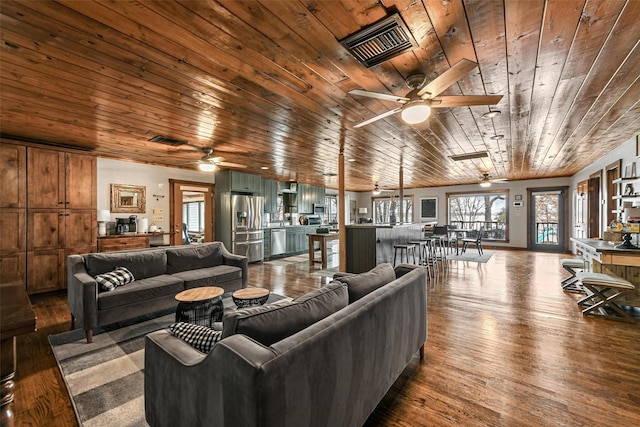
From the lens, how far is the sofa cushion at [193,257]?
3930 millimetres

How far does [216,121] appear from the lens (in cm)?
341

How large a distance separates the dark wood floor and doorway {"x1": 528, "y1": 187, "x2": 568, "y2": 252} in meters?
6.18

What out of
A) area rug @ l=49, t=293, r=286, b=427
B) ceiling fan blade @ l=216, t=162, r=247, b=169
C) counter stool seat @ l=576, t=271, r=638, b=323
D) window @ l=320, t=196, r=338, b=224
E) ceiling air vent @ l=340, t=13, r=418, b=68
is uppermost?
ceiling air vent @ l=340, t=13, r=418, b=68

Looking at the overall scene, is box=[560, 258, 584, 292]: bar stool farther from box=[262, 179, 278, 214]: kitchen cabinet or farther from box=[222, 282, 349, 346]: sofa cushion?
box=[262, 179, 278, 214]: kitchen cabinet

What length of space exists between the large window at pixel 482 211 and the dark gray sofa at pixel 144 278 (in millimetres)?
8975

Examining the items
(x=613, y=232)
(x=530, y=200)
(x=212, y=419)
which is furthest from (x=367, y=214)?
(x=212, y=419)

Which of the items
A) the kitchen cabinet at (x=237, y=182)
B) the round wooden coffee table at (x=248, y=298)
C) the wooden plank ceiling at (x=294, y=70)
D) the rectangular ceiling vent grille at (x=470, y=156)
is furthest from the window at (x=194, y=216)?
the rectangular ceiling vent grille at (x=470, y=156)

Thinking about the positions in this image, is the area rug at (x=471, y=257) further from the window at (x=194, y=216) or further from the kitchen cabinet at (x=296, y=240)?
the window at (x=194, y=216)

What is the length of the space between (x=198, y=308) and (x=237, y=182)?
456 cm

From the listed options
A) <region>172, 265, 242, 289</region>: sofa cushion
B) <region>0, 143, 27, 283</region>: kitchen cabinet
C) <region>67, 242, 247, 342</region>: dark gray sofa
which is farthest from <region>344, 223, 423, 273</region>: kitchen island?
<region>0, 143, 27, 283</region>: kitchen cabinet

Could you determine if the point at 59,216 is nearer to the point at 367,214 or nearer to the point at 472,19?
the point at 472,19

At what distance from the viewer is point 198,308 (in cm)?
279

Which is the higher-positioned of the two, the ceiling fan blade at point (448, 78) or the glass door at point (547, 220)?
the ceiling fan blade at point (448, 78)

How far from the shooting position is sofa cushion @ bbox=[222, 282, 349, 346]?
4.06 ft
